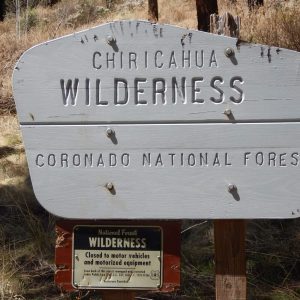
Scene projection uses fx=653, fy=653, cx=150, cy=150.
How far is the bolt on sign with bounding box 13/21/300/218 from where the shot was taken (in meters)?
2.40

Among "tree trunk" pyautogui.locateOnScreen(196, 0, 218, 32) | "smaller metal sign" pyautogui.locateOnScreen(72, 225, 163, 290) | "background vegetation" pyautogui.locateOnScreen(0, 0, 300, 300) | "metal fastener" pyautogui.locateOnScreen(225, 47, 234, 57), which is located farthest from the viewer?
"tree trunk" pyautogui.locateOnScreen(196, 0, 218, 32)

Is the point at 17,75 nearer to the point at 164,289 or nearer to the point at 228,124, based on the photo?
the point at 228,124

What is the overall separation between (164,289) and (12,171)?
306 centimetres

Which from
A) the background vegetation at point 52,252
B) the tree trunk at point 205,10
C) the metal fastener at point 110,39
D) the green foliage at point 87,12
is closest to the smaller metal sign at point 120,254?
the metal fastener at point 110,39

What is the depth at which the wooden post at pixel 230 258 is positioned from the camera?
8.51 ft

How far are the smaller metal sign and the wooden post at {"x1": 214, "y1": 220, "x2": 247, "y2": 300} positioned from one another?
0.78ft

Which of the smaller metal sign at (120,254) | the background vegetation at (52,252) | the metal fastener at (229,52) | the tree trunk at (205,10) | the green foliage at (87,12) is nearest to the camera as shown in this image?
the metal fastener at (229,52)

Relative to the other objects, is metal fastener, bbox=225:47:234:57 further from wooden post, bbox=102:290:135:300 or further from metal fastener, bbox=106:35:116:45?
wooden post, bbox=102:290:135:300

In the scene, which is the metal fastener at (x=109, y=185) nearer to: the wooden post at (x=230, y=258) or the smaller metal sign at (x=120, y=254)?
the smaller metal sign at (x=120, y=254)

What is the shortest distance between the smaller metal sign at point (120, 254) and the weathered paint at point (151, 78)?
46 centimetres

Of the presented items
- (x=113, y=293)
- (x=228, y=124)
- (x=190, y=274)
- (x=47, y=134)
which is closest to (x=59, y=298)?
(x=190, y=274)

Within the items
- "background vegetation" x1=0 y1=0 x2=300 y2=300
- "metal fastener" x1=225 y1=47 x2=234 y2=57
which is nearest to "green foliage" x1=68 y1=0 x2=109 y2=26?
"background vegetation" x1=0 y1=0 x2=300 y2=300

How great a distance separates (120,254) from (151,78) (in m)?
0.71

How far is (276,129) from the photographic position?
240 cm
